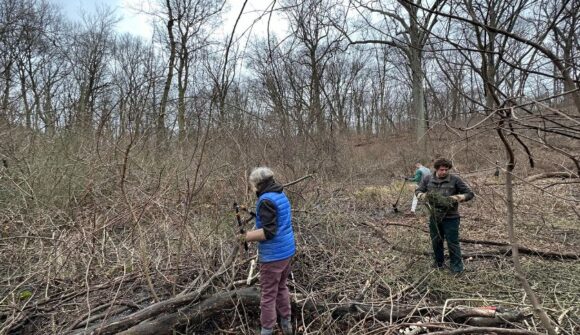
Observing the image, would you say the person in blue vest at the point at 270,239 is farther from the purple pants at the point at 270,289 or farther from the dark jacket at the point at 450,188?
the dark jacket at the point at 450,188

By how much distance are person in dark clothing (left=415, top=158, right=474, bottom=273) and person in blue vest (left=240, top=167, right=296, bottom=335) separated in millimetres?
2502

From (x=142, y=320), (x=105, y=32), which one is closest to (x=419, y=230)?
(x=142, y=320)

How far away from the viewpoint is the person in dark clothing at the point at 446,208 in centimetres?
471

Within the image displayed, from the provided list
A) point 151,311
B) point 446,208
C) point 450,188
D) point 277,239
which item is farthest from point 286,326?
point 450,188

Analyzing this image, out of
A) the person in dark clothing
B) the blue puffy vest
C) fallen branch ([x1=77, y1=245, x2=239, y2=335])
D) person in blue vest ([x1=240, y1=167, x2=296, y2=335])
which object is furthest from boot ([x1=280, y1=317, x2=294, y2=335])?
the person in dark clothing

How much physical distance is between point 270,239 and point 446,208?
9.05ft

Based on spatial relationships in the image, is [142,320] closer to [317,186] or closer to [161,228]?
[161,228]

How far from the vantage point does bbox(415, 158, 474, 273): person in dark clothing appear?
4.71 meters

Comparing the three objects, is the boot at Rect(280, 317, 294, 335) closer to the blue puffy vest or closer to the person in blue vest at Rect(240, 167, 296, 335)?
the person in blue vest at Rect(240, 167, 296, 335)

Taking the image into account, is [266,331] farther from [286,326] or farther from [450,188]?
[450,188]

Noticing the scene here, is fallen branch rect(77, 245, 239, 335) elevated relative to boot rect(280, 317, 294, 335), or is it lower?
elevated

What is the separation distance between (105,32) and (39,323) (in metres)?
25.5

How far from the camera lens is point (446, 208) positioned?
4746mm

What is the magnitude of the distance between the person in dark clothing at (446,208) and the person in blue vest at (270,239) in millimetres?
2502
